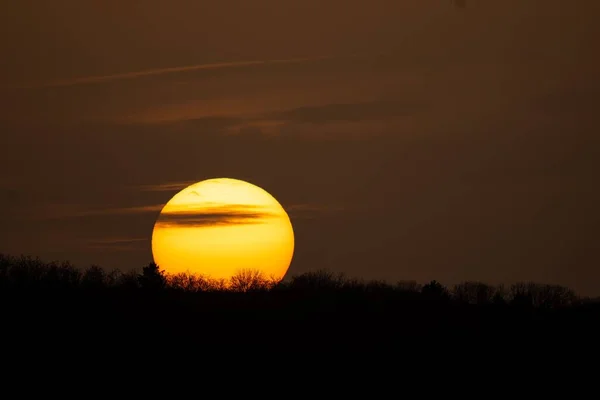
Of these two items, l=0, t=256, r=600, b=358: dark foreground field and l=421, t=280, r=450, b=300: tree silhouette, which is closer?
l=0, t=256, r=600, b=358: dark foreground field

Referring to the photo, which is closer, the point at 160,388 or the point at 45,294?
the point at 160,388

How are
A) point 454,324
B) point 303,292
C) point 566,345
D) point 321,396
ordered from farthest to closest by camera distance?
point 303,292, point 454,324, point 566,345, point 321,396

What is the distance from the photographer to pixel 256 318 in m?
120

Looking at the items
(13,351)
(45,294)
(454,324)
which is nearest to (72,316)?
(45,294)

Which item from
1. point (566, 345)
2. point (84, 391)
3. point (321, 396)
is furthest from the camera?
point (566, 345)

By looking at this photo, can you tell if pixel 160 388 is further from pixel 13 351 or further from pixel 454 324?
pixel 454 324

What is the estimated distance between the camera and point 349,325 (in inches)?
4702

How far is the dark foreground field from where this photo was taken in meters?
105

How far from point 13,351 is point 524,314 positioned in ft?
145

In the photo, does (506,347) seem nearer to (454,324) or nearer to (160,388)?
(454,324)

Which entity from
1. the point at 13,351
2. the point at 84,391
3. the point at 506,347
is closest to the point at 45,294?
the point at 13,351

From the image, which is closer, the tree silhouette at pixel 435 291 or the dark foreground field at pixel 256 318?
the dark foreground field at pixel 256 318

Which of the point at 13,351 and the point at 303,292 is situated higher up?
the point at 303,292

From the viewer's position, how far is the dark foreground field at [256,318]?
10494 cm
